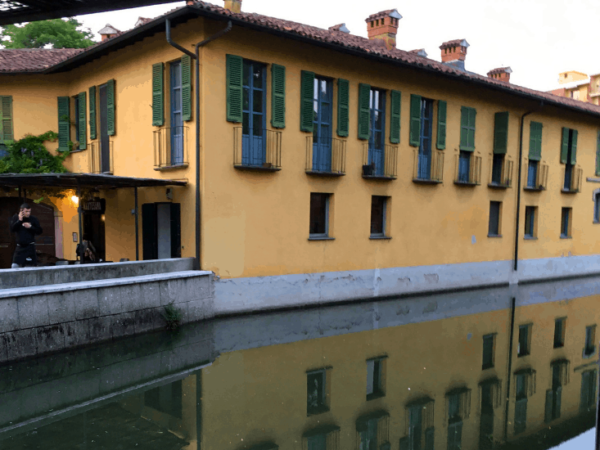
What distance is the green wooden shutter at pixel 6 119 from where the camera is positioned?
1470cm

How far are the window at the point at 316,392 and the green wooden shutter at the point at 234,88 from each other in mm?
5750

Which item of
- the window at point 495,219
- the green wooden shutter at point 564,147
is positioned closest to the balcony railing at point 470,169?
the window at point 495,219

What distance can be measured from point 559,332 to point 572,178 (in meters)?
11.1

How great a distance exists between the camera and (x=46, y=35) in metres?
26.3

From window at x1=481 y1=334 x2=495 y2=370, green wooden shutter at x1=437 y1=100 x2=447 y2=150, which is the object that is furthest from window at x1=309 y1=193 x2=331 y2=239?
window at x1=481 y1=334 x2=495 y2=370

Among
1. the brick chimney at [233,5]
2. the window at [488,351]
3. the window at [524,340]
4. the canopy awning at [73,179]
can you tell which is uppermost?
the brick chimney at [233,5]

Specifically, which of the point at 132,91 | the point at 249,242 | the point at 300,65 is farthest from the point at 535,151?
the point at 132,91

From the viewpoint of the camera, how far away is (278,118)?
11508 mm

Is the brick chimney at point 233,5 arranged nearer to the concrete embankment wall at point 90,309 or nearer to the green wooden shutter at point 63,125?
the concrete embankment wall at point 90,309

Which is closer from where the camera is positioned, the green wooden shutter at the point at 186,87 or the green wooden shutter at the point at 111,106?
the green wooden shutter at the point at 186,87

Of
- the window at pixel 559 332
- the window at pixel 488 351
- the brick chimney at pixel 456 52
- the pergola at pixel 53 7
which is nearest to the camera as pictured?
the pergola at pixel 53 7

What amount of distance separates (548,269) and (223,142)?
45.1 feet

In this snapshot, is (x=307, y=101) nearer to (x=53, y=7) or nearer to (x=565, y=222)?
(x=53, y=7)

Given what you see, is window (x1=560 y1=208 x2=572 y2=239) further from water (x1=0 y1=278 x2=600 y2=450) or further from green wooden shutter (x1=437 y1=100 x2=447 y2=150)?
water (x1=0 y1=278 x2=600 y2=450)
